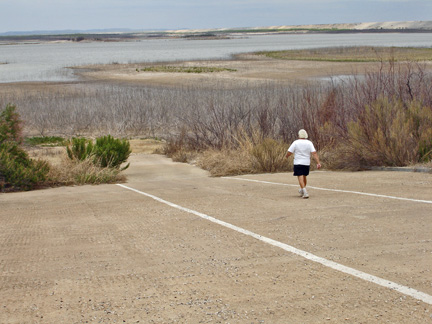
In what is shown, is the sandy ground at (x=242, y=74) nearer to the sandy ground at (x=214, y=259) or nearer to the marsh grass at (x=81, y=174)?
the marsh grass at (x=81, y=174)

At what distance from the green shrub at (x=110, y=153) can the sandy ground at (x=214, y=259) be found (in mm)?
5847

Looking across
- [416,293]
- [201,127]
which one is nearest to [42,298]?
[416,293]

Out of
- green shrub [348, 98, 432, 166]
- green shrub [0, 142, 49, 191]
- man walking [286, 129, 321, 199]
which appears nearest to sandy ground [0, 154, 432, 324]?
man walking [286, 129, 321, 199]

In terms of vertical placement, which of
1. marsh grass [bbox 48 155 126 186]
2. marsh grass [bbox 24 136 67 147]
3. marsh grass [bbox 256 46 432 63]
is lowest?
marsh grass [bbox 24 136 67 147]

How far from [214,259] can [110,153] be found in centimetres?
1182

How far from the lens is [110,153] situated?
1881cm

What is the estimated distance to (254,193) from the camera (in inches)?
515

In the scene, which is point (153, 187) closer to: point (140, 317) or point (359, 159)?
point (359, 159)

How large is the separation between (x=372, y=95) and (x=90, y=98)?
25.5 meters

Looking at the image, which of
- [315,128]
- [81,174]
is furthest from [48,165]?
[315,128]

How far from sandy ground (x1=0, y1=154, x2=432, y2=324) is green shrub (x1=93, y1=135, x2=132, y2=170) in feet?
19.2

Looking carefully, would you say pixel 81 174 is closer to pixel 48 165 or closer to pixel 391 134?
pixel 48 165

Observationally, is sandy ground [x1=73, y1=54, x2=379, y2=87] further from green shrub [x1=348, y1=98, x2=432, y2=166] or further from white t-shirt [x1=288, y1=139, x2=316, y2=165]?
white t-shirt [x1=288, y1=139, x2=316, y2=165]

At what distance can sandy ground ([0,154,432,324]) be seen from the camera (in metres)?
5.84
